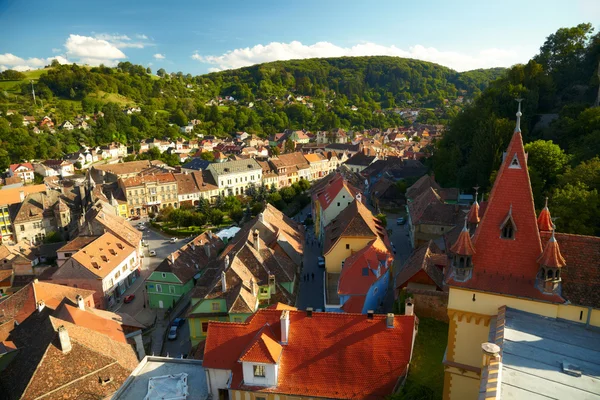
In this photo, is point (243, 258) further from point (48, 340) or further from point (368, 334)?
point (368, 334)

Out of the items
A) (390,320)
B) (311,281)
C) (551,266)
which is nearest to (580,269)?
(551,266)

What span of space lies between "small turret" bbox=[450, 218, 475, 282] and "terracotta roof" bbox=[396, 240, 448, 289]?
41.3 feet

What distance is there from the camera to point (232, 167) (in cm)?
8175

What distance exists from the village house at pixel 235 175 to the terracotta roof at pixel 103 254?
36.5 meters

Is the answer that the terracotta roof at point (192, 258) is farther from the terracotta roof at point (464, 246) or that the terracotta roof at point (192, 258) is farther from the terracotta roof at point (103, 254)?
the terracotta roof at point (464, 246)

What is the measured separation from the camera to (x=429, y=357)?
22.2 metres

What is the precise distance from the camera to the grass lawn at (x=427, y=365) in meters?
15.2

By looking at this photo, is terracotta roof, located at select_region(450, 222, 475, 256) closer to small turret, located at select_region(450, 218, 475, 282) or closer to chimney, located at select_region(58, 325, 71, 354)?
small turret, located at select_region(450, 218, 475, 282)

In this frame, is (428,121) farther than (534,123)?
Yes

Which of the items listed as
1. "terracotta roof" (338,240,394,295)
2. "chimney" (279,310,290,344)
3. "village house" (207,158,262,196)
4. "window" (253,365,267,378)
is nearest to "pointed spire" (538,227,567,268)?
"chimney" (279,310,290,344)

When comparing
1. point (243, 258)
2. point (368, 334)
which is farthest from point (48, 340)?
point (368, 334)

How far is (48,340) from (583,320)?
89.0 ft

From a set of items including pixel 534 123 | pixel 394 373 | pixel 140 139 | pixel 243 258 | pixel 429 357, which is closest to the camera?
pixel 394 373

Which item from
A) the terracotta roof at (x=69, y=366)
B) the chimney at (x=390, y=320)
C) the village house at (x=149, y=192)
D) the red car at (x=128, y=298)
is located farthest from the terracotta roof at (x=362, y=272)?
the village house at (x=149, y=192)
